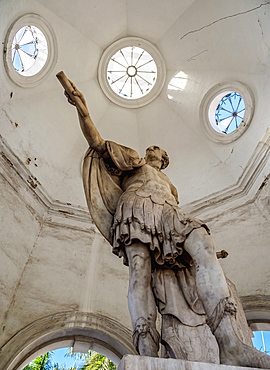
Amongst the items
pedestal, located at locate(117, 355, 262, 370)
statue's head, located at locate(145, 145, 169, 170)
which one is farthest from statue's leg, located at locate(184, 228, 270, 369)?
statue's head, located at locate(145, 145, 169, 170)

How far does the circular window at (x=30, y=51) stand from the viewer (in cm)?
805

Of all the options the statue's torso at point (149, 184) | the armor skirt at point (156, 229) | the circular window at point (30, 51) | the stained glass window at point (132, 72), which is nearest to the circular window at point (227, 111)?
the stained glass window at point (132, 72)

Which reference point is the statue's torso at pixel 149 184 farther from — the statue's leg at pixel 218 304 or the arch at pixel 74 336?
the arch at pixel 74 336

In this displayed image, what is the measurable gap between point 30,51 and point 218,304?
7.96 metres

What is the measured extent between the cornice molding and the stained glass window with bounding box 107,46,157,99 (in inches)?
153

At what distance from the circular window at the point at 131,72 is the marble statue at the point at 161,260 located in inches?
253

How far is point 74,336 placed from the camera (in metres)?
6.53

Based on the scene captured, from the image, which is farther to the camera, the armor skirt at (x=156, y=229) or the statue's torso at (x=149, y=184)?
the statue's torso at (x=149, y=184)

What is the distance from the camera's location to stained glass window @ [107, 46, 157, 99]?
35.4 feet

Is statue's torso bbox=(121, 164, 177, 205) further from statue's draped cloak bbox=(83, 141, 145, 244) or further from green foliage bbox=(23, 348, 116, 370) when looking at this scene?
green foliage bbox=(23, 348, 116, 370)

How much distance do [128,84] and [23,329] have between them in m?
7.34

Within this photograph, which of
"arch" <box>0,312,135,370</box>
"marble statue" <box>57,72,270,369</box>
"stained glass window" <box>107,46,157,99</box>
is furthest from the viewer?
"stained glass window" <box>107,46,157,99</box>

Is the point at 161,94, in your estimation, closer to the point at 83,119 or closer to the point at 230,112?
the point at 230,112

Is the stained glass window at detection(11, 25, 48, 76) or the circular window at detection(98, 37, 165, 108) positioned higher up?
the circular window at detection(98, 37, 165, 108)
